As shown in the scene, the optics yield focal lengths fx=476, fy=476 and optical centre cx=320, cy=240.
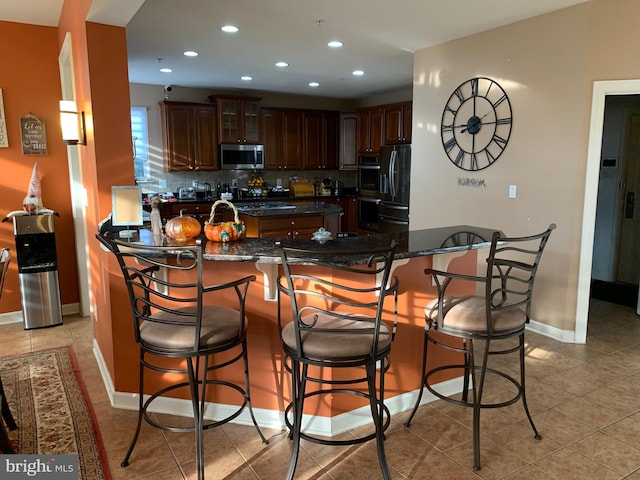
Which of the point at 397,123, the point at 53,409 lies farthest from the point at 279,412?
the point at 397,123

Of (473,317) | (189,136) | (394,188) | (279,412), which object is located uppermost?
(189,136)

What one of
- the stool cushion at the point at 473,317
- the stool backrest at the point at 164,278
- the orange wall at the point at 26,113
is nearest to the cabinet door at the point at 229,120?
the orange wall at the point at 26,113

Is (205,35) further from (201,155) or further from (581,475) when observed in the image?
(581,475)

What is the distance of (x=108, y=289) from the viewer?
2754mm

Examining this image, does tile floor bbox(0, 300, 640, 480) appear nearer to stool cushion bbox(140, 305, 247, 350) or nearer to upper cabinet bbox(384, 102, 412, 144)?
stool cushion bbox(140, 305, 247, 350)

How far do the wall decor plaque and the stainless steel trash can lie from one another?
0.68 metres

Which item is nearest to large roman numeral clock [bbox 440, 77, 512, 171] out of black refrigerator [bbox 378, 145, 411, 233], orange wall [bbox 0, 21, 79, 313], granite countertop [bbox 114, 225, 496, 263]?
black refrigerator [bbox 378, 145, 411, 233]

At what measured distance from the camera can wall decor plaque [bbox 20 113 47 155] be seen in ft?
14.1

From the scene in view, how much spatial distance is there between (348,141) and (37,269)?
5514 millimetres

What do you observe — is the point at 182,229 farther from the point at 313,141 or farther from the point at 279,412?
the point at 313,141

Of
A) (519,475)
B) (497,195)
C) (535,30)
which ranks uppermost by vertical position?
(535,30)

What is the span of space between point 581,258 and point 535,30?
6.22 ft

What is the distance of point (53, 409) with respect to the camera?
2.78m

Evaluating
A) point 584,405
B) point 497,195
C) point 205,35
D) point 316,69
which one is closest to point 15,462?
point 584,405
